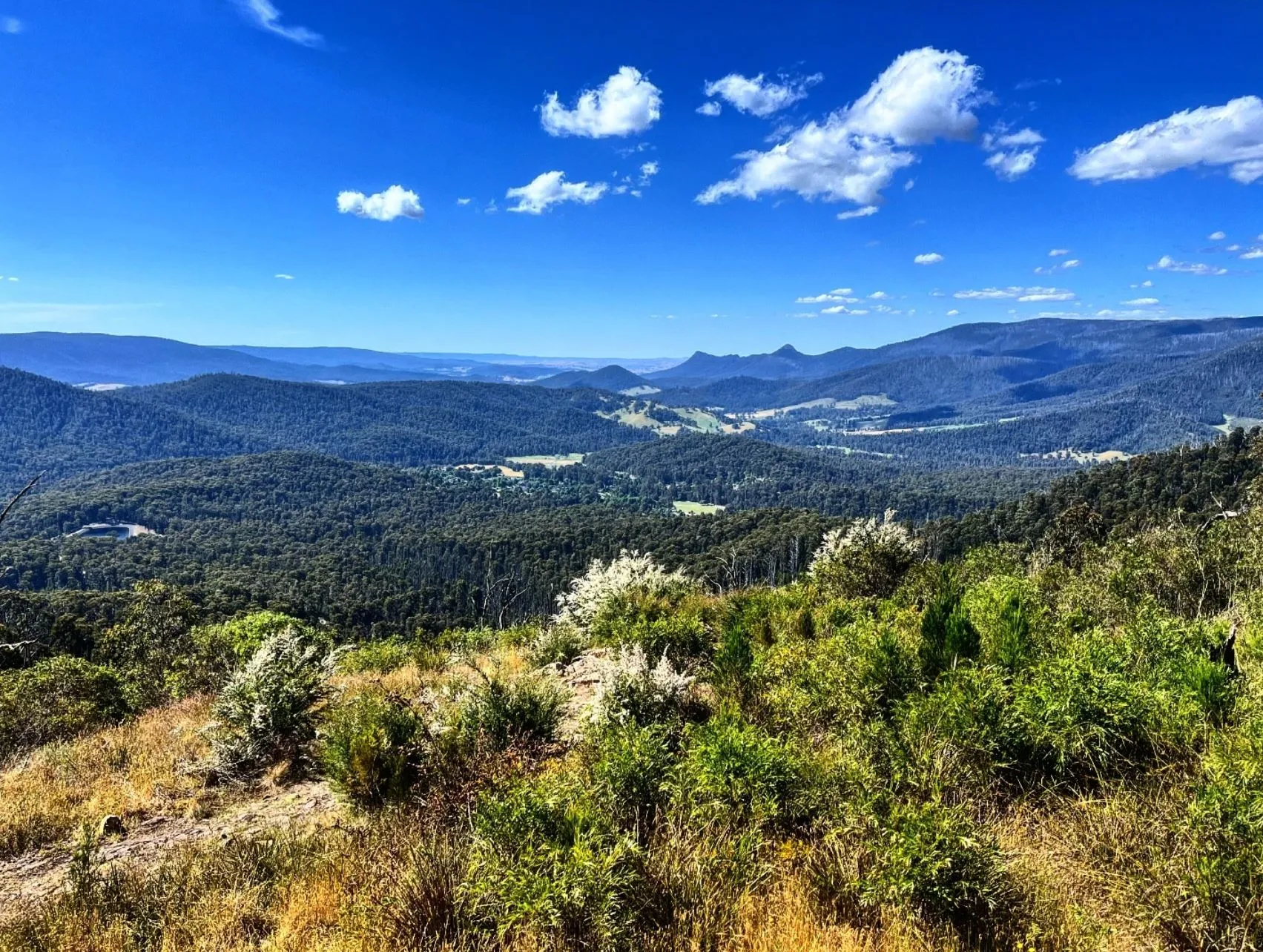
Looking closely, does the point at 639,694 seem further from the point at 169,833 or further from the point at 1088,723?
the point at 169,833

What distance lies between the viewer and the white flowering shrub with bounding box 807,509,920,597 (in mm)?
16984

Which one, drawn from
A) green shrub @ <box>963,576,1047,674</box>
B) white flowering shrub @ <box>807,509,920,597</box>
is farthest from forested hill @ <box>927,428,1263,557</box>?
green shrub @ <box>963,576,1047,674</box>

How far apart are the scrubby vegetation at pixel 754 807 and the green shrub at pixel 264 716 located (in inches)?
1.2

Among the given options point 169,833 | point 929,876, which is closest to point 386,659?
point 169,833

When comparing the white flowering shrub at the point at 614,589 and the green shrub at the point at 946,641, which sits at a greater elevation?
the green shrub at the point at 946,641

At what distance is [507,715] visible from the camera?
611 cm

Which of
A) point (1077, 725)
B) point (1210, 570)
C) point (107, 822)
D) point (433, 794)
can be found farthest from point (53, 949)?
point (1210, 570)

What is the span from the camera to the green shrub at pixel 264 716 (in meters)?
6.71

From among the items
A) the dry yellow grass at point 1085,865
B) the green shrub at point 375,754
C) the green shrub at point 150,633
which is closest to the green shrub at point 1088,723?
the dry yellow grass at point 1085,865

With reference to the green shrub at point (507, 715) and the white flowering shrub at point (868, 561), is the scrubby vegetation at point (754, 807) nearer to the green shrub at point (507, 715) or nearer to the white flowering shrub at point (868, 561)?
the green shrub at point (507, 715)

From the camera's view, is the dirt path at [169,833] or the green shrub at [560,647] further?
the green shrub at [560,647]

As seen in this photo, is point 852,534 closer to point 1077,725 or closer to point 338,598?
point 1077,725

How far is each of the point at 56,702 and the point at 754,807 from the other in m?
15.9

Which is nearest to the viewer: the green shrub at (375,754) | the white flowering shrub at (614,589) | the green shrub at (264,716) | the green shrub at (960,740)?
the green shrub at (960,740)
